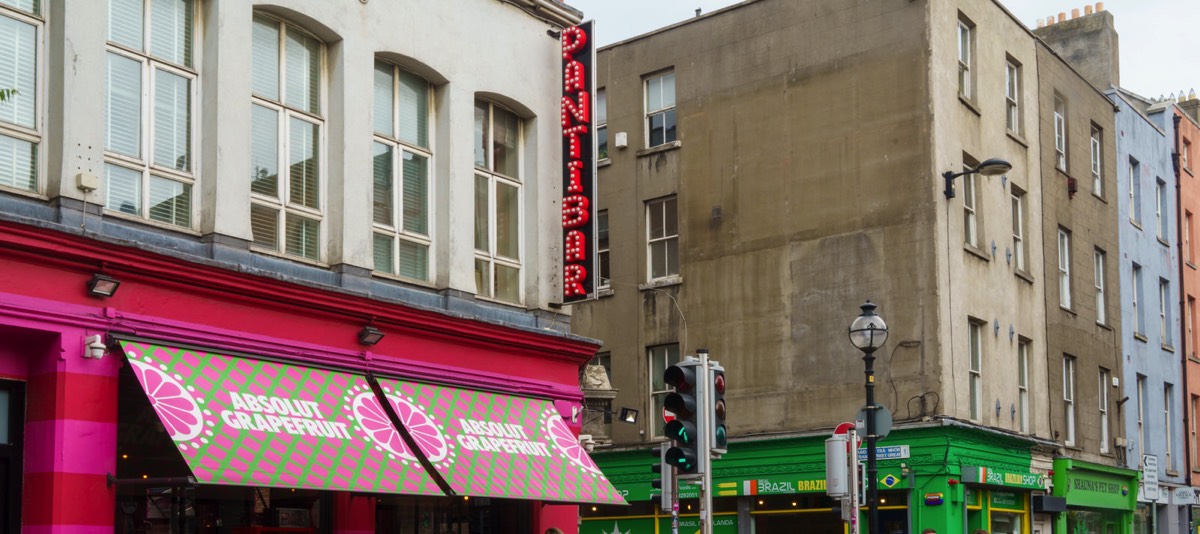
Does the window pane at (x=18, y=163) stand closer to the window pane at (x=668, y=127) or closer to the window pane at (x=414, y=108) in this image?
the window pane at (x=414, y=108)

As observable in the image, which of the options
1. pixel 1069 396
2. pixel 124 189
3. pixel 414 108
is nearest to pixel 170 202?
pixel 124 189

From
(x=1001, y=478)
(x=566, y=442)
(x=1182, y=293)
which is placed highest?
(x=1182, y=293)

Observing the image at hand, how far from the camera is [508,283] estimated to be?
18359mm

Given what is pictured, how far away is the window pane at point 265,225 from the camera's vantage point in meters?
14.7

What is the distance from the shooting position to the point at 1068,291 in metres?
34.1

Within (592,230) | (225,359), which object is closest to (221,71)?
(225,359)

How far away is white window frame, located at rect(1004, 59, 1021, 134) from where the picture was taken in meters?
32.1

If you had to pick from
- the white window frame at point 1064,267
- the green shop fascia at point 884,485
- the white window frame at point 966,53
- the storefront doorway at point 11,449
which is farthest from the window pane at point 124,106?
the white window frame at point 1064,267

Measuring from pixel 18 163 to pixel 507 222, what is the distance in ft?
23.6

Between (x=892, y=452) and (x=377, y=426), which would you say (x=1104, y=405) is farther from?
(x=377, y=426)

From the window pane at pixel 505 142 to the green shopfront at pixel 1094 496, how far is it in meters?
18.0

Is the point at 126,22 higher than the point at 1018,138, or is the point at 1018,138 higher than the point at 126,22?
the point at 1018,138

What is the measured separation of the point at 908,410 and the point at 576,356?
11.1 metres

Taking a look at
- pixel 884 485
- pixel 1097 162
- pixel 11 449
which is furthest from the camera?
pixel 1097 162
